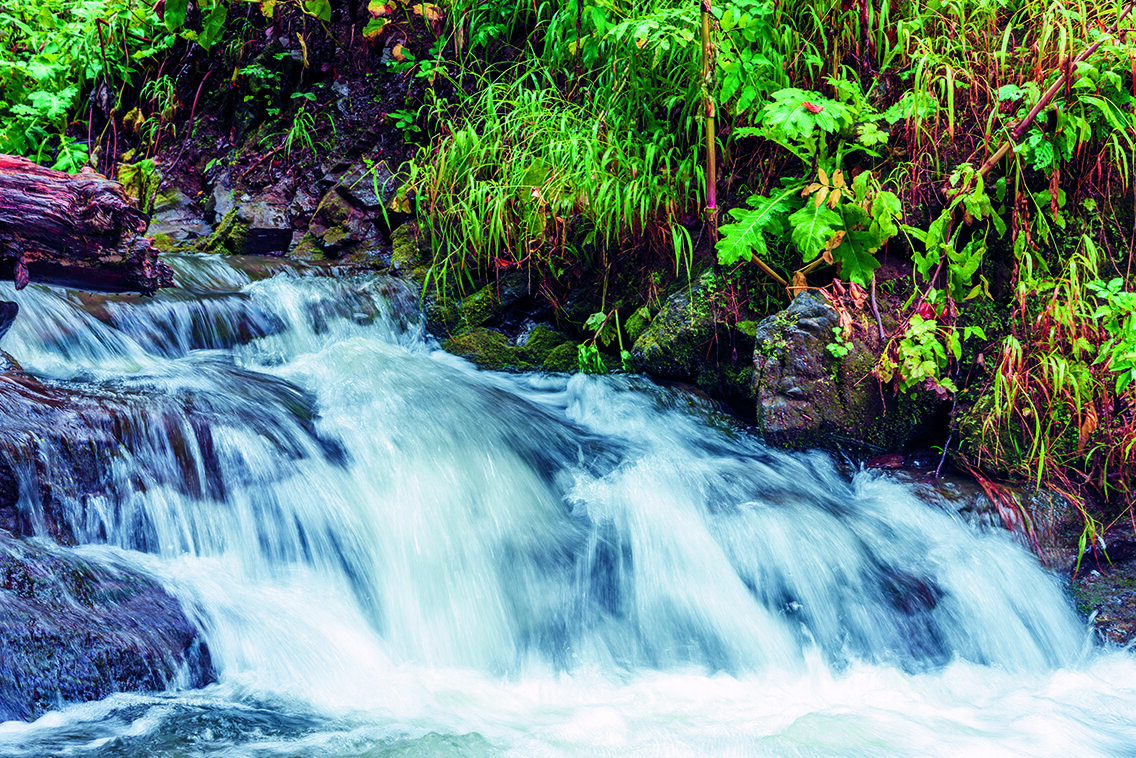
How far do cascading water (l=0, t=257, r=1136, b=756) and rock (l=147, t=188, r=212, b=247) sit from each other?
204cm

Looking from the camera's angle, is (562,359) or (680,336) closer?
(680,336)

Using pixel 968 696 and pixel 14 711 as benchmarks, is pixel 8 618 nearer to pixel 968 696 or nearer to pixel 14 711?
pixel 14 711

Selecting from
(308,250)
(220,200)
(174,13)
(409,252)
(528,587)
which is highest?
(174,13)

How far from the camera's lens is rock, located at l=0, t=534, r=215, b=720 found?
1879mm

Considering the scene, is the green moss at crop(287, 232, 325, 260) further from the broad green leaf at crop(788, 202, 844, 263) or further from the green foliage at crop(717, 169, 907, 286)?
the broad green leaf at crop(788, 202, 844, 263)

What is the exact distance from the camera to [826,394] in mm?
3469

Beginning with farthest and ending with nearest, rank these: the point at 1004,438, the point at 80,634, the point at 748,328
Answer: the point at 748,328
the point at 1004,438
the point at 80,634

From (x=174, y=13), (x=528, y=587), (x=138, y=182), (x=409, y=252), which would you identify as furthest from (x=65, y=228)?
(x=174, y=13)

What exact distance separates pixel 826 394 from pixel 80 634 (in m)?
2.82

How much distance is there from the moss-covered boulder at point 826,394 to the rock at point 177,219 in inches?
168

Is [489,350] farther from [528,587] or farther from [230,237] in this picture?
[230,237]

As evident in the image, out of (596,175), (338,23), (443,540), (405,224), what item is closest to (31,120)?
(338,23)

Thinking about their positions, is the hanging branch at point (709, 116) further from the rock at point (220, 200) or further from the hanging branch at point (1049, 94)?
the rock at point (220, 200)

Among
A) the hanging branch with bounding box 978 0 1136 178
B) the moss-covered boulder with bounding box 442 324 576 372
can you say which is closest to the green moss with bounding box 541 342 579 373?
the moss-covered boulder with bounding box 442 324 576 372
